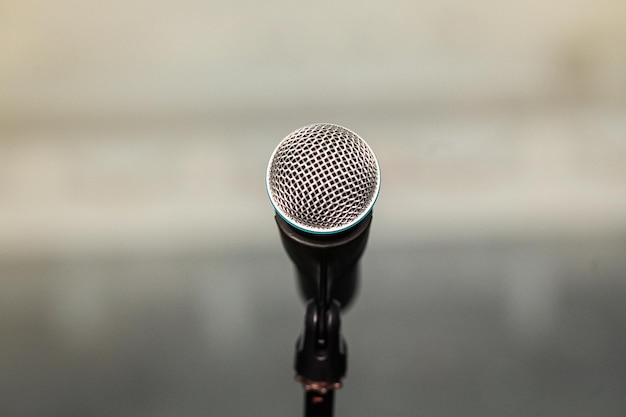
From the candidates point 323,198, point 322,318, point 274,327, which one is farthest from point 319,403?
point 274,327

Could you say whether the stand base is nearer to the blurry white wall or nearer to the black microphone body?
the black microphone body

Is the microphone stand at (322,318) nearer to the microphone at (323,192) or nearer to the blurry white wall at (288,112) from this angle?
the microphone at (323,192)

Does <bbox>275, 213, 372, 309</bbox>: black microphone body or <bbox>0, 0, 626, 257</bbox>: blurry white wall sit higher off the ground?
<bbox>0, 0, 626, 257</bbox>: blurry white wall

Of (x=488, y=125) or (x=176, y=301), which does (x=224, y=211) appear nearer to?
(x=176, y=301)

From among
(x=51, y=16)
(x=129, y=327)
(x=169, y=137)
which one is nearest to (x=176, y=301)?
(x=129, y=327)

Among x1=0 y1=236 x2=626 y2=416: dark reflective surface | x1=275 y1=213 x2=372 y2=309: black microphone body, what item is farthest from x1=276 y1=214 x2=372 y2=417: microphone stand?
x1=0 y1=236 x2=626 y2=416: dark reflective surface

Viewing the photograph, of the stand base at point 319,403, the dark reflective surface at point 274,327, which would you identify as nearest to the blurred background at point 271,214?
the dark reflective surface at point 274,327

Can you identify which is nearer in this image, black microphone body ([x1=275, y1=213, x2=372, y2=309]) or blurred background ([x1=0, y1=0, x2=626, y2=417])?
black microphone body ([x1=275, y1=213, x2=372, y2=309])

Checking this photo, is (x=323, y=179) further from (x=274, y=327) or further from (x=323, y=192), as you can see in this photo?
(x=274, y=327)
